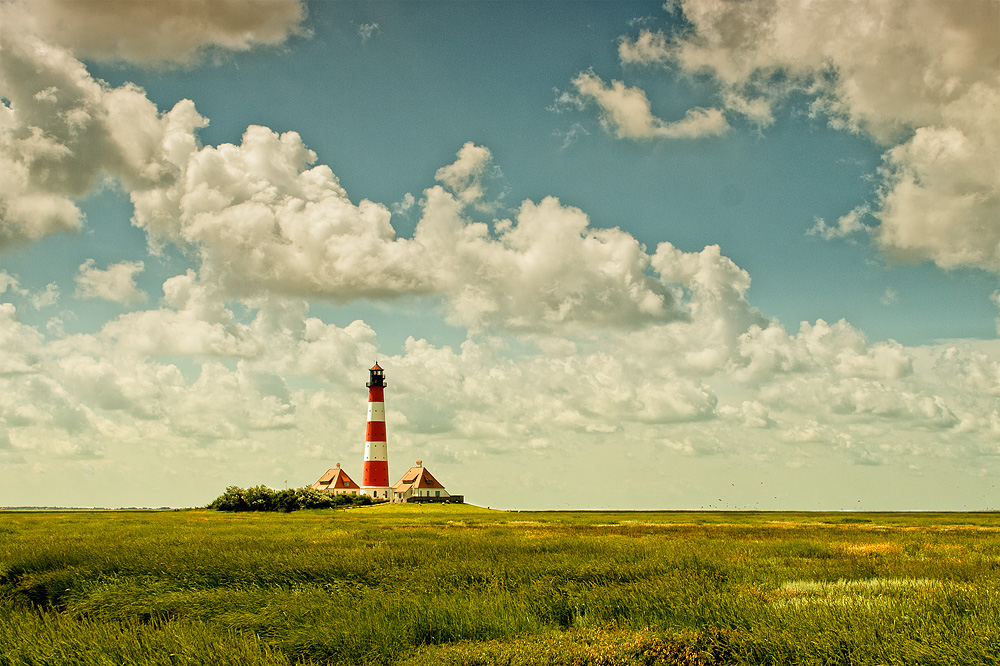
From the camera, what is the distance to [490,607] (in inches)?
396

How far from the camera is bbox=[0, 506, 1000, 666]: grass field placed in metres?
7.71

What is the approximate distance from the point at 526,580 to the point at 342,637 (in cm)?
509

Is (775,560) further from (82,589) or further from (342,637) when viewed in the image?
(82,589)

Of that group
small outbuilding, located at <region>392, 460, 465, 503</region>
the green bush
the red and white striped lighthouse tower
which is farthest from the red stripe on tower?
the green bush

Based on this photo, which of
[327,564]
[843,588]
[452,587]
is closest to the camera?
[843,588]

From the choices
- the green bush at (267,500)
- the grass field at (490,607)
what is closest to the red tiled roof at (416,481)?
the green bush at (267,500)

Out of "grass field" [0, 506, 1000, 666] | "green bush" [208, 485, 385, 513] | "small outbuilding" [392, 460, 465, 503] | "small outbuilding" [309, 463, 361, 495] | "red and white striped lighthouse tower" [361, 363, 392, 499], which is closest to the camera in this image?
"grass field" [0, 506, 1000, 666]

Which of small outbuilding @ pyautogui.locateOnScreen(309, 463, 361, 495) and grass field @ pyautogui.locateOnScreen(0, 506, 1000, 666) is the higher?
grass field @ pyautogui.locateOnScreen(0, 506, 1000, 666)

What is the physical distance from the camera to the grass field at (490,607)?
25.3 ft

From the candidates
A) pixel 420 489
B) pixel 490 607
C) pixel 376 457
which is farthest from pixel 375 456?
pixel 490 607

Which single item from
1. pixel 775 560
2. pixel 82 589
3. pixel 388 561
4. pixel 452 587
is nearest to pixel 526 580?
pixel 452 587

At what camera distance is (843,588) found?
1125 centimetres

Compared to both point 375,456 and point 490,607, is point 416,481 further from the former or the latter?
point 490,607

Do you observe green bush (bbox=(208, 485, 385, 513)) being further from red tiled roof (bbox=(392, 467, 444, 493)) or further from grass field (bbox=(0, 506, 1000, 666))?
grass field (bbox=(0, 506, 1000, 666))
